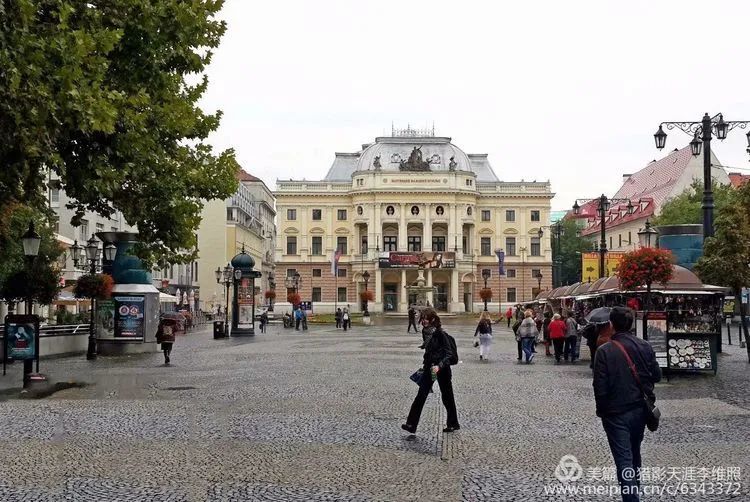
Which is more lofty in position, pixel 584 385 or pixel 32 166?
pixel 32 166

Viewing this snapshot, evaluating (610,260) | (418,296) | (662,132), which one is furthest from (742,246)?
(418,296)

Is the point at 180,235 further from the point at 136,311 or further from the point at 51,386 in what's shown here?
the point at 136,311

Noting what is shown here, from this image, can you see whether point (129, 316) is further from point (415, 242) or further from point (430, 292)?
point (415, 242)

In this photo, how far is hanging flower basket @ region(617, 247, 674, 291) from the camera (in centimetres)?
2225

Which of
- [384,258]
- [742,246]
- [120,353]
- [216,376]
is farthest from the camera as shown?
[384,258]

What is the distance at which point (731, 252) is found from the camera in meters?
25.5

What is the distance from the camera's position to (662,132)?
87.7 feet

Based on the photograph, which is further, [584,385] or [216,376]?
[216,376]

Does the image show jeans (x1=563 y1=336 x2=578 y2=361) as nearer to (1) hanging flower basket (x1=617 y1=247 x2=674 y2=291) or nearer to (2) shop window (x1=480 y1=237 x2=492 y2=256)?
(1) hanging flower basket (x1=617 y1=247 x2=674 y2=291)

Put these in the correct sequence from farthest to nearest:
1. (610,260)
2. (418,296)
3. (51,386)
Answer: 1. (418,296)
2. (610,260)
3. (51,386)

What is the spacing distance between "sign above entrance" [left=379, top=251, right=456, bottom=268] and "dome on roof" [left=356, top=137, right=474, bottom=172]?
1139 centimetres

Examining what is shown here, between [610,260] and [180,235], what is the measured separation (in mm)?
37640

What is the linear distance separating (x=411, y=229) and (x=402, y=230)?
85.0 inches

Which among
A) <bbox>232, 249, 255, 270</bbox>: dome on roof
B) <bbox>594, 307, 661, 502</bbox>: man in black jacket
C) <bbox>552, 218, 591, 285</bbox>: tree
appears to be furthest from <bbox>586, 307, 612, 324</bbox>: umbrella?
<bbox>552, 218, 591, 285</bbox>: tree
